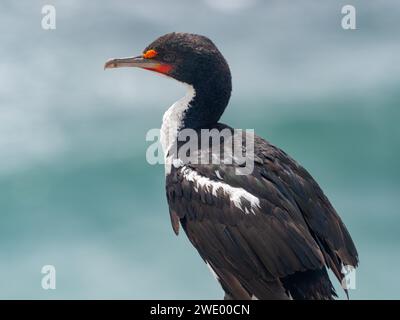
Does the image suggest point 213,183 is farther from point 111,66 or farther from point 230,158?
point 111,66

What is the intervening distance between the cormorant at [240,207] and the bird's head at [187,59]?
0.01 metres

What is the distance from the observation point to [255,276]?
27.2 feet

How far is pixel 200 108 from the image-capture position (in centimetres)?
950

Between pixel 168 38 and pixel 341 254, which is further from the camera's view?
pixel 168 38

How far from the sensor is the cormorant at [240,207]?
8.27 m

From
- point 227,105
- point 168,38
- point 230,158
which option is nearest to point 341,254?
point 230,158

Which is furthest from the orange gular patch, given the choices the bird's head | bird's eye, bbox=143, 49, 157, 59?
bird's eye, bbox=143, 49, 157, 59

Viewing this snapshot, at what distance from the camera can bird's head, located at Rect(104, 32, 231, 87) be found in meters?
9.45

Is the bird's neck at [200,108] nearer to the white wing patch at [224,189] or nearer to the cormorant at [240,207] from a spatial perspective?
the cormorant at [240,207]

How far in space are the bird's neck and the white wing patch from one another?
76 cm

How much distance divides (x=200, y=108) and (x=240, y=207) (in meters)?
1.58

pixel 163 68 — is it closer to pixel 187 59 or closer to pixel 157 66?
pixel 157 66

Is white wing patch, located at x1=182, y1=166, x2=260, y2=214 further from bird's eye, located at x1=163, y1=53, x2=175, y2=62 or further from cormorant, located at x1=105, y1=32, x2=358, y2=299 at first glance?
bird's eye, located at x1=163, y1=53, x2=175, y2=62
